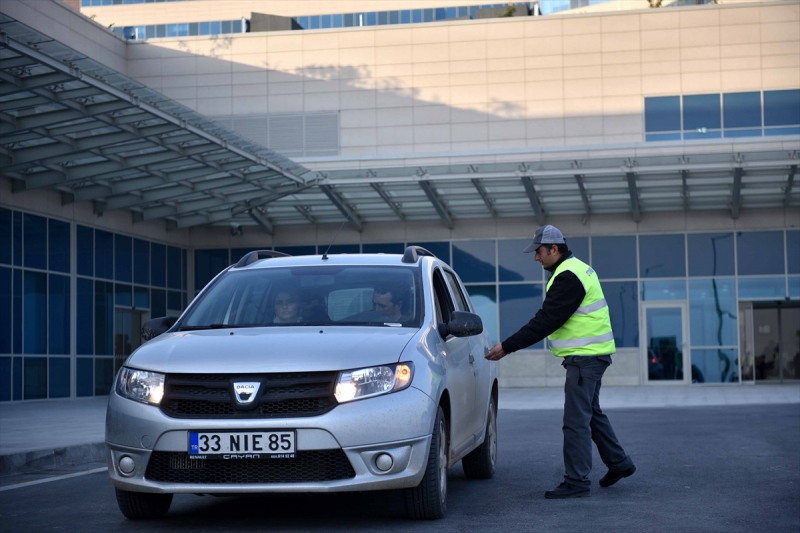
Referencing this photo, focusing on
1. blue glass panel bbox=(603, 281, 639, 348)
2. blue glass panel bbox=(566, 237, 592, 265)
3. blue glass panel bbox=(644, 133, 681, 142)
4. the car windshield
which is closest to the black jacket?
the car windshield

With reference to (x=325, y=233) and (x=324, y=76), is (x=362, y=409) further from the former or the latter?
(x=324, y=76)

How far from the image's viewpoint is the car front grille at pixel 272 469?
597 centimetres

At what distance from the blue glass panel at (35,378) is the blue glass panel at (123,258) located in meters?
4.26

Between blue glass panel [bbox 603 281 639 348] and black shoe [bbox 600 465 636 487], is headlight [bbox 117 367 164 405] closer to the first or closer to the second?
black shoe [bbox 600 465 636 487]

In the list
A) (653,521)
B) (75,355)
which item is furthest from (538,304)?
(653,521)

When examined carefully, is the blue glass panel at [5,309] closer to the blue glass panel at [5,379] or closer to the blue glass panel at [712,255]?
the blue glass panel at [5,379]

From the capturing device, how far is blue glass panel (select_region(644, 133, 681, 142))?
3231cm

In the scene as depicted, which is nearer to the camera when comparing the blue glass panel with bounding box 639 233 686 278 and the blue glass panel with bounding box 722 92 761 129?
the blue glass panel with bounding box 639 233 686 278

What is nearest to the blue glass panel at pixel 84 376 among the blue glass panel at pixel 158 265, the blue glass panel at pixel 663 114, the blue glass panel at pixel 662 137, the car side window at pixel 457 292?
the blue glass panel at pixel 158 265

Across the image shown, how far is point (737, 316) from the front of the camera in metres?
30.7

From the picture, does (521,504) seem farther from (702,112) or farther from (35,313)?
(702,112)

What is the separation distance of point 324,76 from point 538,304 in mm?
9924

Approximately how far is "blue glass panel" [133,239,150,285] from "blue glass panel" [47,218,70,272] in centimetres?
402

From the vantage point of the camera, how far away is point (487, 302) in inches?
1254
